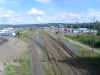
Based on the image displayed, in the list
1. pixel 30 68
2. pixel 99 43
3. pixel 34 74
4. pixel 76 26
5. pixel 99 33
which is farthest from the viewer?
pixel 76 26

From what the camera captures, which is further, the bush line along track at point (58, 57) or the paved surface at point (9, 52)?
the paved surface at point (9, 52)

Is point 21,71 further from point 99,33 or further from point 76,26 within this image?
point 76,26

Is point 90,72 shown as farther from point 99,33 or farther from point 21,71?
point 99,33

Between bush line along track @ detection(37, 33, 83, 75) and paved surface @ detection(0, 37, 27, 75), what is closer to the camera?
bush line along track @ detection(37, 33, 83, 75)

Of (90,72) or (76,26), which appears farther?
(76,26)

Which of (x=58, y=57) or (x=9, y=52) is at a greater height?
(x=58, y=57)

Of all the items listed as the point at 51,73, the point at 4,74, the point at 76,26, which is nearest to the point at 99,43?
the point at 51,73

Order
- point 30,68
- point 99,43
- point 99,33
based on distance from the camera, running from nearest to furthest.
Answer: point 30,68
point 99,43
point 99,33

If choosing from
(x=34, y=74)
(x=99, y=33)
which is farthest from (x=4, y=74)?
(x=99, y=33)

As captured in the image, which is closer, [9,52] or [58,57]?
[58,57]
